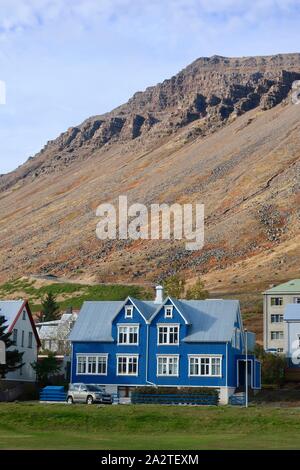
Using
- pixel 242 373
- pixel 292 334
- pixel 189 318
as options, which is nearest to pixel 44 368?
pixel 189 318

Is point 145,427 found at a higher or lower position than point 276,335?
lower

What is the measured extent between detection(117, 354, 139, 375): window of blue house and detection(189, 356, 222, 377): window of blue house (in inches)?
189

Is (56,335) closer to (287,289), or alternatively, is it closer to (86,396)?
(287,289)

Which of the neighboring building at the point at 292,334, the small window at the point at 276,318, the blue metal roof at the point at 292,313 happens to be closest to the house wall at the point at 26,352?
the neighboring building at the point at 292,334

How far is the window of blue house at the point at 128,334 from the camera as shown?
7606 centimetres

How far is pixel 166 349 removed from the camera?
75188mm

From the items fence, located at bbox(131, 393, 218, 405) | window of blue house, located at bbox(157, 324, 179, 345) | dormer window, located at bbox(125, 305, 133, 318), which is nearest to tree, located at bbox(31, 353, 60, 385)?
dormer window, located at bbox(125, 305, 133, 318)

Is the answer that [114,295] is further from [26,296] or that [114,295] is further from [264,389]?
[264,389]

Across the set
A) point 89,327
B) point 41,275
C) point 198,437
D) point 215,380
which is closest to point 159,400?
point 215,380

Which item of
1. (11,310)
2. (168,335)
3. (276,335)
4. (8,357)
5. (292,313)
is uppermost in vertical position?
(292,313)

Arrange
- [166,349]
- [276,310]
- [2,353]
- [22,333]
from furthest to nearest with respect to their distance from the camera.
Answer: [276,310] < [22,333] < [166,349] < [2,353]

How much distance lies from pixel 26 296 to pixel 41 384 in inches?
3871

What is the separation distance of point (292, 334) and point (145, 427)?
48352 millimetres

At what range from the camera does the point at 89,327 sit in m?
78.3
